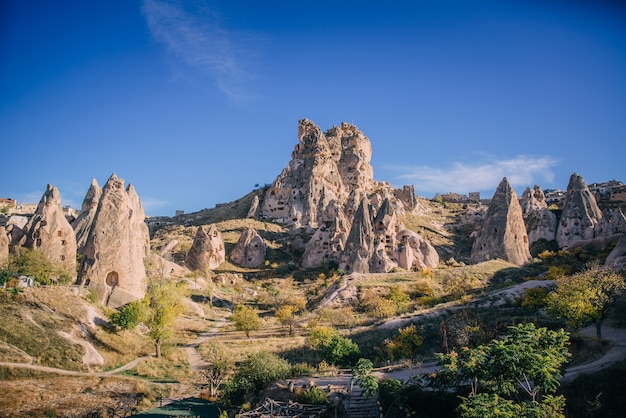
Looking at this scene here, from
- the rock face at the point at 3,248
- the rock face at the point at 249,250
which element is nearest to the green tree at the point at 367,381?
the rock face at the point at 3,248

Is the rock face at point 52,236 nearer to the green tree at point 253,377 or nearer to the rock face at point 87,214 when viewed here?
the rock face at point 87,214

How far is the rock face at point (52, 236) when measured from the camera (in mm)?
37469

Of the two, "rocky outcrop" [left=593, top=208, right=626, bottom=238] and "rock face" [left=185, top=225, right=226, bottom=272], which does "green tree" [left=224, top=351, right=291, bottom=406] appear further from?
"rocky outcrop" [left=593, top=208, right=626, bottom=238]

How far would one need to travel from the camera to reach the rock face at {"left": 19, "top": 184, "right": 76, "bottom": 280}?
37.5 m

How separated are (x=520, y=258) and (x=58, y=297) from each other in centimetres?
4225

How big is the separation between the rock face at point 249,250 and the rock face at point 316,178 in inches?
407

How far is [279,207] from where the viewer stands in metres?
78.9

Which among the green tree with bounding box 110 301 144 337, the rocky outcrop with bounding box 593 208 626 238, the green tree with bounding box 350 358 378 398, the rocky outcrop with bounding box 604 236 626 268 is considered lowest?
the green tree with bounding box 350 358 378 398

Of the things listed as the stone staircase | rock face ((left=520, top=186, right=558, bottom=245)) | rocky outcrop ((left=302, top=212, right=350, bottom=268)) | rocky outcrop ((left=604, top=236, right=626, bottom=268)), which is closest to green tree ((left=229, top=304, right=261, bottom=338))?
the stone staircase

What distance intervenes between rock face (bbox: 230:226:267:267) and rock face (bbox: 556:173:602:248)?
37.3 metres

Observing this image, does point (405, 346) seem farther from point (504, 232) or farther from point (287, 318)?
point (504, 232)

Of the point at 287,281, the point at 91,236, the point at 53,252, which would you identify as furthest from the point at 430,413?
the point at 287,281

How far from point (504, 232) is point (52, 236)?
4251cm

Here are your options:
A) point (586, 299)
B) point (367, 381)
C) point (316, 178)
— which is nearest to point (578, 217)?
point (316, 178)
